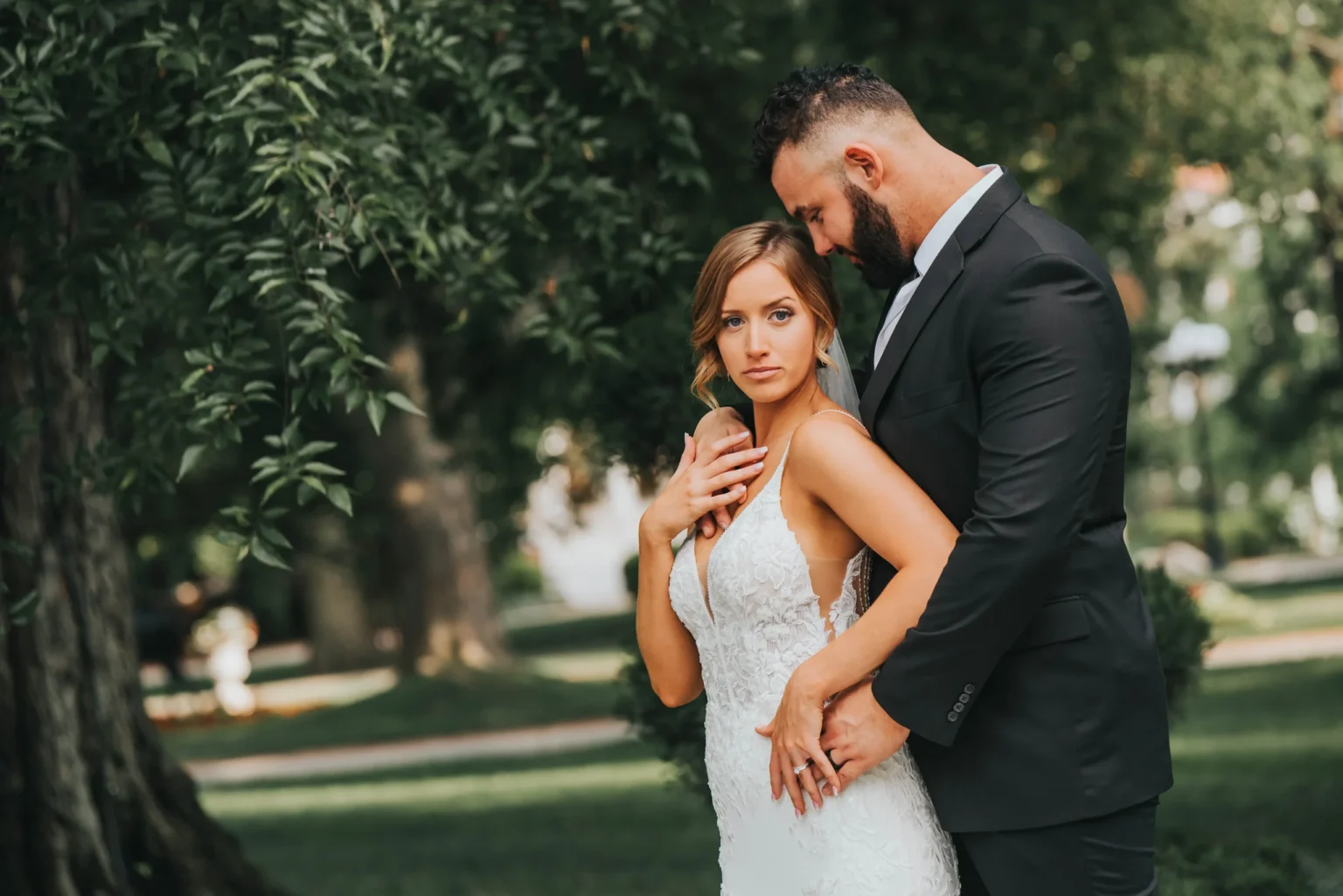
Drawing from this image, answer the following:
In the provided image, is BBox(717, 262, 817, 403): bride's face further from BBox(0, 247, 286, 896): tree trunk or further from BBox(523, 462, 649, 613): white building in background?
BBox(523, 462, 649, 613): white building in background

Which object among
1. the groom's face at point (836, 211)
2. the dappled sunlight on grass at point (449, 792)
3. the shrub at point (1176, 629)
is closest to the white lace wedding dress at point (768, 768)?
the groom's face at point (836, 211)

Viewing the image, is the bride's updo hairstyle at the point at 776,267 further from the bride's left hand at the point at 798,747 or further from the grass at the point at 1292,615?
the grass at the point at 1292,615

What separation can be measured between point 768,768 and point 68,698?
4332mm

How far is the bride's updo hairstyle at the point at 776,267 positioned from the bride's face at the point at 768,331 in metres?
0.02

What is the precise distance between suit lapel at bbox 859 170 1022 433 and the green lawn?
315 centimetres

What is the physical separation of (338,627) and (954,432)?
94.0 ft

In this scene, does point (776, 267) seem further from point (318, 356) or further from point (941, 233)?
point (318, 356)

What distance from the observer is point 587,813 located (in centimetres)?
1157

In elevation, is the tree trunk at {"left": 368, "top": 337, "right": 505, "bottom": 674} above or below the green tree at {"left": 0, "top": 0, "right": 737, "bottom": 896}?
below

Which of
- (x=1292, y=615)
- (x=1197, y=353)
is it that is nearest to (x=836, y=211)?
(x=1292, y=615)

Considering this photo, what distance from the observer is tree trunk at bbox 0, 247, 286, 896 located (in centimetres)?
648

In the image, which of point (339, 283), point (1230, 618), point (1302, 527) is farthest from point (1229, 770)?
point (1302, 527)

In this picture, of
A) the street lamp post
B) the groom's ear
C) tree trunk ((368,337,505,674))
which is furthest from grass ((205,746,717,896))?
the street lamp post

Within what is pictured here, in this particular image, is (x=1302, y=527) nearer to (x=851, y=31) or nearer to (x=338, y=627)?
(x=338, y=627)
